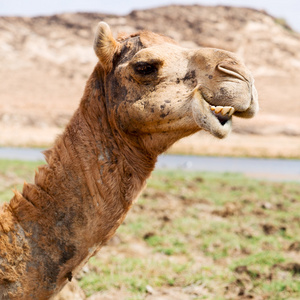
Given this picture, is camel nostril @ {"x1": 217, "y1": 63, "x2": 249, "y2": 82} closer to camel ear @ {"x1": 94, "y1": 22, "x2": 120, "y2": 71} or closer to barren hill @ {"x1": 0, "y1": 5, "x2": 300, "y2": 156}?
camel ear @ {"x1": 94, "y1": 22, "x2": 120, "y2": 71}

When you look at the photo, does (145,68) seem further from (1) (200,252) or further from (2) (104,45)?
(1) (200,252)

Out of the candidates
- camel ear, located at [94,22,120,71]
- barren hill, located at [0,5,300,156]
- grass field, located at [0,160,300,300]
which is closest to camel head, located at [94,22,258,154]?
camel ear, located at [94,22,120,71]

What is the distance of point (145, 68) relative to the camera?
2777 millimetres

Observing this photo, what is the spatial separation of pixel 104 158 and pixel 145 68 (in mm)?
633

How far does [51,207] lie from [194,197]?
805cm

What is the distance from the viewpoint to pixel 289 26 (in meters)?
88.6

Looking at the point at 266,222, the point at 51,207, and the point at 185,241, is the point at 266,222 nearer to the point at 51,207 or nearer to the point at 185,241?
the point at 185,241

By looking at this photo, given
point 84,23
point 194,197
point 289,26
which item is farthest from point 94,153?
point 289,26

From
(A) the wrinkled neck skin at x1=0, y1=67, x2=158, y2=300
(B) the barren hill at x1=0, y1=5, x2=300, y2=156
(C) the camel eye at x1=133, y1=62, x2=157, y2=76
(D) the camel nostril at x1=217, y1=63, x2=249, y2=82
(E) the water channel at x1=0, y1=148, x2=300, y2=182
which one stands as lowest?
(B) the barren hill at x1=0, y1=5, x2=300, y2=156

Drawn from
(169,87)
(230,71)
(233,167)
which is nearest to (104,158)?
(169,87)

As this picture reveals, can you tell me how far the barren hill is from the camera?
50.4m

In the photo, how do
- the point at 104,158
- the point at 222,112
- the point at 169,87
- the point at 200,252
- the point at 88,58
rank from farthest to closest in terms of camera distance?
the point at 88,58 < the point at 200,252 < the point at 104,158 < the point at 169,87 < the point at 222,112

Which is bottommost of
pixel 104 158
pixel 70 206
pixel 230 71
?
pixel 70 206

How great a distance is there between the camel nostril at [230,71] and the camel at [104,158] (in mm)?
38
